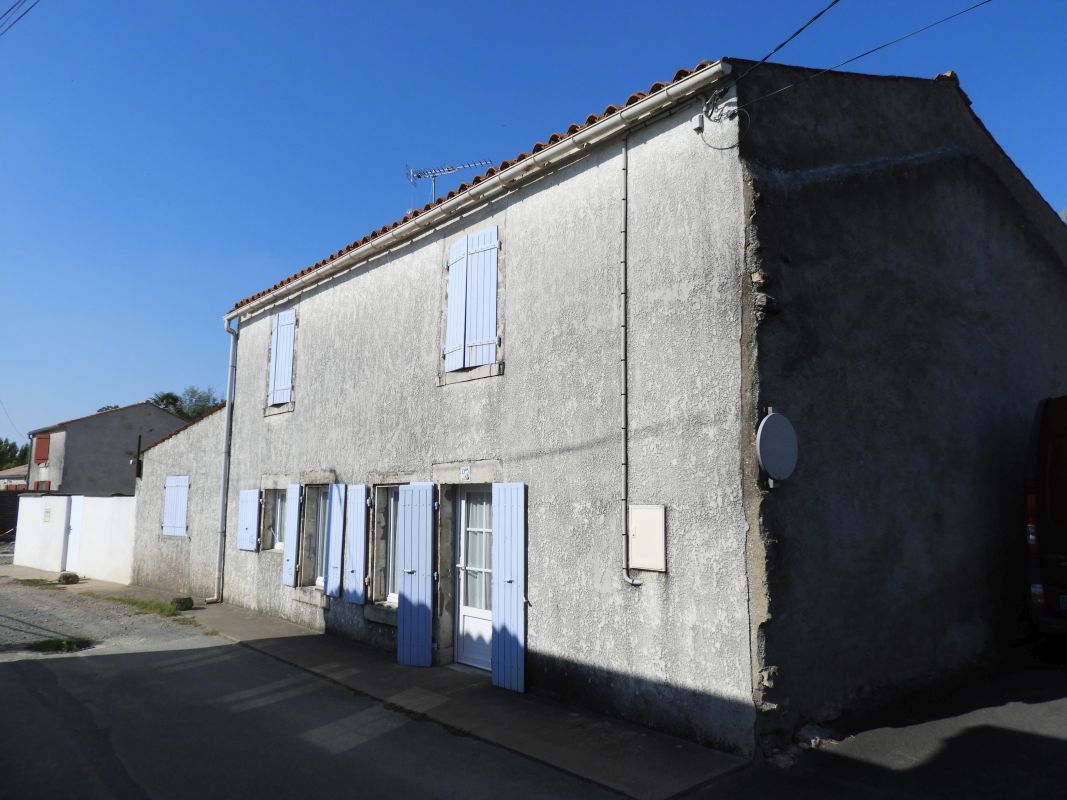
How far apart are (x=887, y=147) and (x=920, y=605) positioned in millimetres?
3784

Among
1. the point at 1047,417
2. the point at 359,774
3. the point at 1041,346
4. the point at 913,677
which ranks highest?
the point at 1041,346

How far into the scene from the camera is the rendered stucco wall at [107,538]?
48.2ft

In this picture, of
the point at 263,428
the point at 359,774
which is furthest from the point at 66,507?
the point at 359,774

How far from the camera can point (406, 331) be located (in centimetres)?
823

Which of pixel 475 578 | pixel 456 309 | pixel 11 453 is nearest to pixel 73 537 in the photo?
pixel 475 578

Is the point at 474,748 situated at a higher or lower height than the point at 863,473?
lower

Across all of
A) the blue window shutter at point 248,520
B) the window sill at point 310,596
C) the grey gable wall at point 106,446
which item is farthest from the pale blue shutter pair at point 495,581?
the grey gable wall at point 106,446

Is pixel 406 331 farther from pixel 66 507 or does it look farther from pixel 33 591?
pixel 66 507

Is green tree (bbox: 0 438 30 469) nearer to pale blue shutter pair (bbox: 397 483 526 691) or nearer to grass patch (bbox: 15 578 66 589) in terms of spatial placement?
grass patch (bbox: 15 578 66 589)

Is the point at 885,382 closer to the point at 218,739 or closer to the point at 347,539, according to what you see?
the point at 218,739

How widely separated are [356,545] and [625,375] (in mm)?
4304

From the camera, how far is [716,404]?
4.98 metres

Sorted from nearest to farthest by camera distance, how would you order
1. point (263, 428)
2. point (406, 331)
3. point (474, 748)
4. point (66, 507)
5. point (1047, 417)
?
point (474, 748)
point (1047, 417)
point (406, 331)
point (263, 428)
point (66, 507)

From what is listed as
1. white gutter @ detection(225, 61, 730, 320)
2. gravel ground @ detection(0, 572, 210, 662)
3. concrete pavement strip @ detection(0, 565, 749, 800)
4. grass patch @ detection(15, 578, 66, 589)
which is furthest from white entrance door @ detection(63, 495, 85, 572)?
white gutter @ detection(225, 61, 730, 320)
